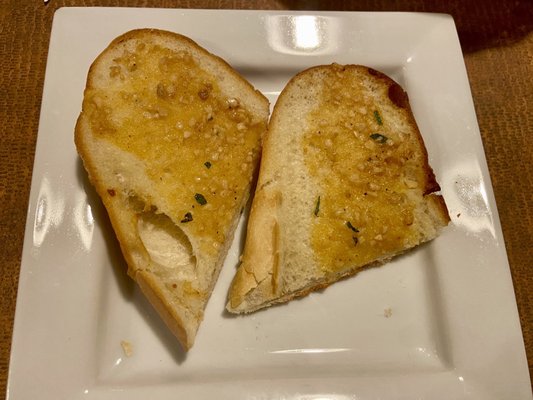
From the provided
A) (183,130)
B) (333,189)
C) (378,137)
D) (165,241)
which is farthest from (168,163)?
(378,137)

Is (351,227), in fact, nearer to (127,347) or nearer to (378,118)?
(378,118)

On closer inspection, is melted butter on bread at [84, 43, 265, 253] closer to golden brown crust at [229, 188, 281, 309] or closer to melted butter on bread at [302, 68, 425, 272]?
golden brown crust at [229, 188, 281, 309]

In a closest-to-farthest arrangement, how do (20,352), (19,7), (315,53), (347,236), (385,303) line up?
(20,352), (347,236), (385,303), (315,53), (19,7)

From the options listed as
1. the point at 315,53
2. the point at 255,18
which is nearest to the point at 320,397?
the point at 315,53

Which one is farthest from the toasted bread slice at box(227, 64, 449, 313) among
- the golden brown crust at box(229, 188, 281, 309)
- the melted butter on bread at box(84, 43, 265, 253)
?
the melted butter on bread at box(84, 43, 265, 253)

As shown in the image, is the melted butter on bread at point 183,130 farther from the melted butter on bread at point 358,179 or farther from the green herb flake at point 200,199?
the melted butter on bread at point 358,179

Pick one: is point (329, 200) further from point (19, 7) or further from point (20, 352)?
point (19, 7)

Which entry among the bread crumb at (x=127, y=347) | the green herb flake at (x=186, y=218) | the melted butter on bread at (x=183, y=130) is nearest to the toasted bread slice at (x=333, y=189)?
the melted butter on bread at (x=183, y=130)
